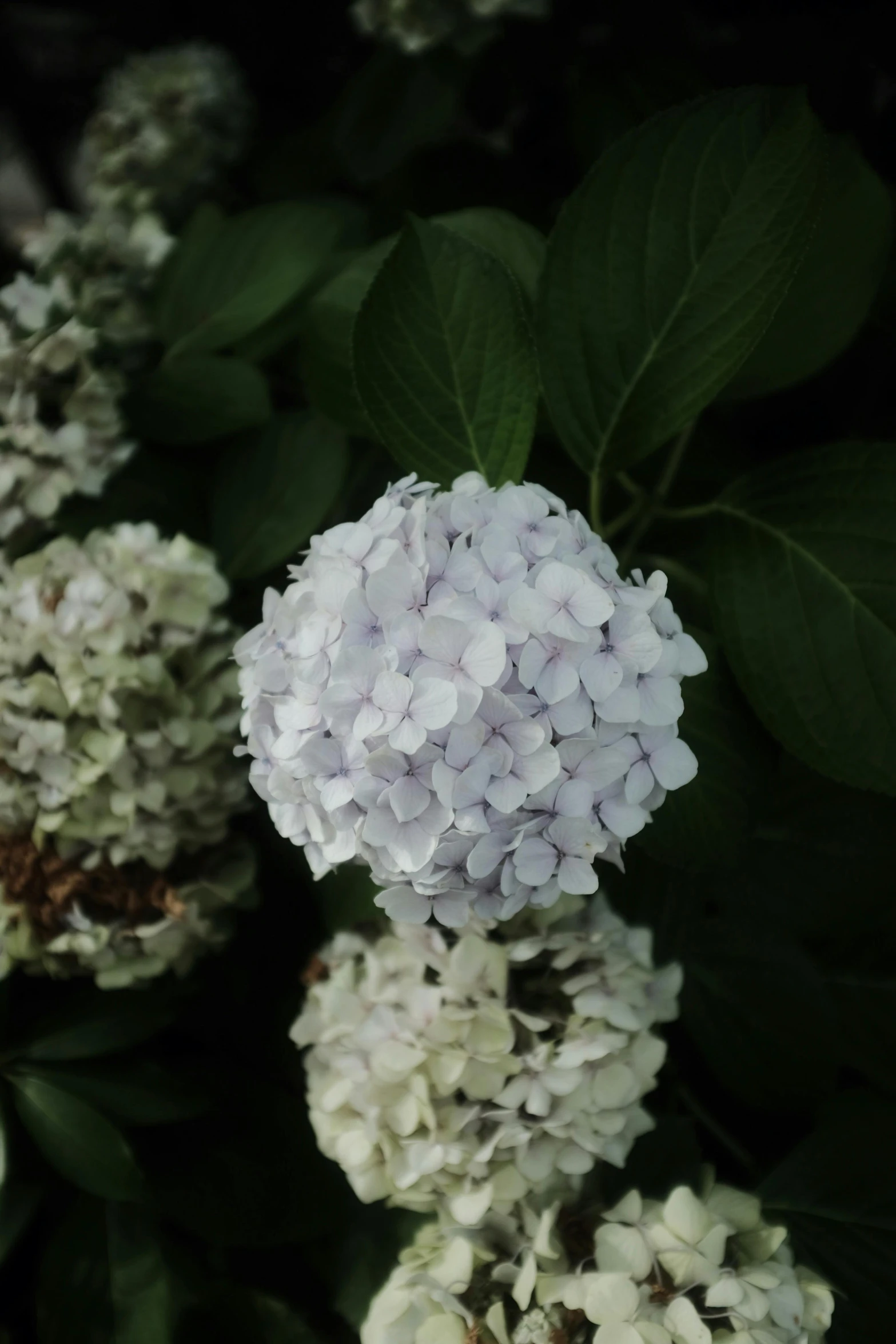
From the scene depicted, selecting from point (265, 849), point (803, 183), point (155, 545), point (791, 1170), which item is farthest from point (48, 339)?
point (791, 1170)

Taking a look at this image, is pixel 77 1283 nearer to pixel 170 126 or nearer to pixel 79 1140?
pixel 79 1140

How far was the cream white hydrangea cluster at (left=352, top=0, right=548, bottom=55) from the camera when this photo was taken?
3.01 feet

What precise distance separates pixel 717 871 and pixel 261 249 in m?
0.57

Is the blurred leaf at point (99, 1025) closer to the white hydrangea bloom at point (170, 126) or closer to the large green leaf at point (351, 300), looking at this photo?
the large green leaf at point (351, 300)

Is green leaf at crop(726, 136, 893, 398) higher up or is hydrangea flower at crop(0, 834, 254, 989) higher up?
green leaf at crop(726, 136, 893, 398)

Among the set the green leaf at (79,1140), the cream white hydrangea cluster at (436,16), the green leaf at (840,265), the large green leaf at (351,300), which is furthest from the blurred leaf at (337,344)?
the green leaf at (79,1140)

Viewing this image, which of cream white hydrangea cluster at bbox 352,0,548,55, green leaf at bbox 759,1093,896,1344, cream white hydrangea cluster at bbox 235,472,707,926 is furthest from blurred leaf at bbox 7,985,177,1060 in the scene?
cream white hydrangea cluster at bbox 352,0,548,55

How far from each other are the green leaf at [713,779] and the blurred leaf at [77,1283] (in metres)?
0.45

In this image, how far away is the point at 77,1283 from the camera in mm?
694

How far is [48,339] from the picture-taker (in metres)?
0.75

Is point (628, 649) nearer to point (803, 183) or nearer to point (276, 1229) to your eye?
point (803, 183)

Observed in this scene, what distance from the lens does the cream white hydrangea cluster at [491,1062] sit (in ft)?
1.81

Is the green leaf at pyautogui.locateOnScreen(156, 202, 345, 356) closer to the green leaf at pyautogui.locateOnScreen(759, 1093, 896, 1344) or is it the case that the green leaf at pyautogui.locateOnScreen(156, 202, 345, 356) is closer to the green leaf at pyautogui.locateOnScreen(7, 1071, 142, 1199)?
the green leaf at pyautogui.locateOnScreen(7, 1071, 142, 1199)

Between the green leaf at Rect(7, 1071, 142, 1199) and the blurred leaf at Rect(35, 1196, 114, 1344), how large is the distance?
0.25ft
